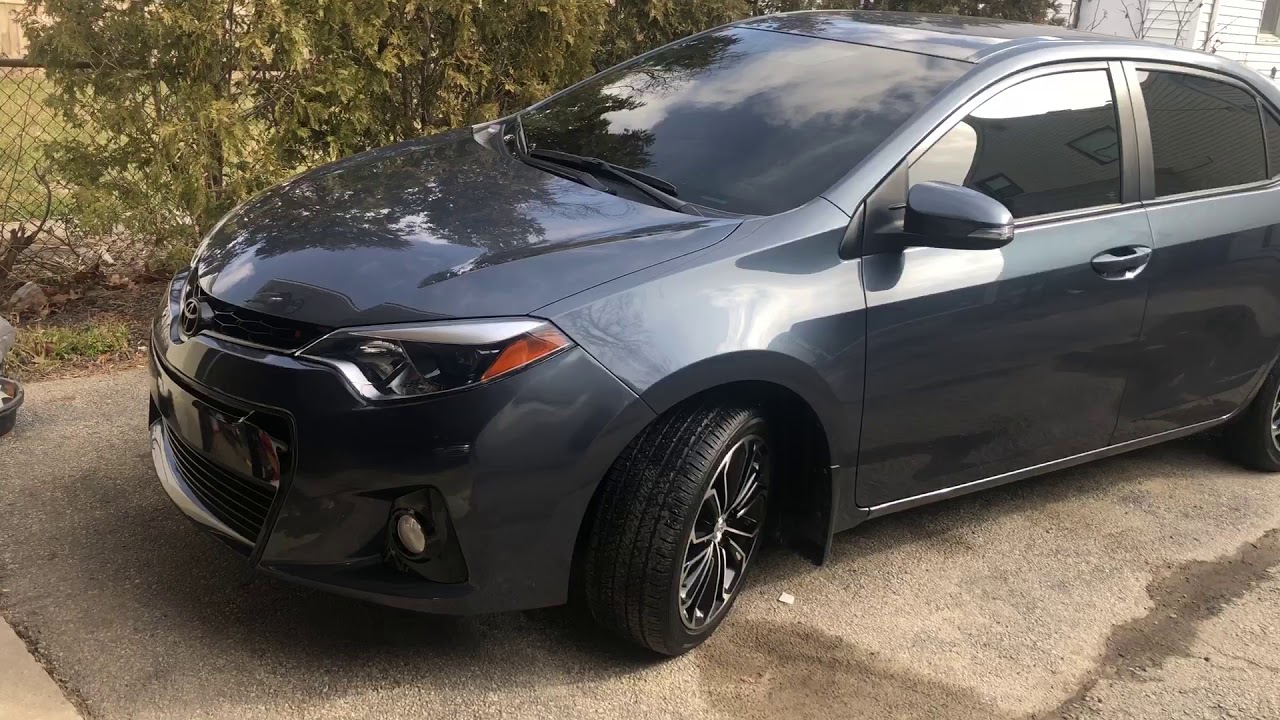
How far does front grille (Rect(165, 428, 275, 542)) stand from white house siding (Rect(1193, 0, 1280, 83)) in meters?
15.6

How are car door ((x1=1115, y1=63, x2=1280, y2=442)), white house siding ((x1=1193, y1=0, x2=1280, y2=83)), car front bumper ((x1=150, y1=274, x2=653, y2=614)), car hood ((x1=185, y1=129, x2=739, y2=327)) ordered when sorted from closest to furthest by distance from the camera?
car front bumper ((x1=150, y1=274, x2=653, y2=614)) < car hood ((x1=185, y1=129, x2=739, y2=327)) < car door ((x1=1115, y1=63, x2=1280, y2=442)) < white house siding ((x1=1193, y1=0, x2=1280, y2=83))

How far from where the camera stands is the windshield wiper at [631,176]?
313 centimetres

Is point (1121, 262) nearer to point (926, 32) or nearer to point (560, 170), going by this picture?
point (926, 32)

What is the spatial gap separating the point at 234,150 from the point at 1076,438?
374cm

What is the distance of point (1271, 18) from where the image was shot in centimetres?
1744

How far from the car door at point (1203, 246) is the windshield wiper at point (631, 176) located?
161 centimetres

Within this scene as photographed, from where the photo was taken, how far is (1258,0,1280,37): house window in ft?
57.1

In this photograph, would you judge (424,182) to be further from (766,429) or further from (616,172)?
(766,429)

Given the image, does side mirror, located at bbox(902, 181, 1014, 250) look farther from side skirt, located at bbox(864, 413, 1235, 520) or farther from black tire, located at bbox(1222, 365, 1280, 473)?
black tire, located at bbox(1222, 365, 1280, 473)

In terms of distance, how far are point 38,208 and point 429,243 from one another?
139 inches

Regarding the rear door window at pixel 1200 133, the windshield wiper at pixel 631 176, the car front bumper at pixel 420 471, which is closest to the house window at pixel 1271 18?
the rear door window at pixel 1200 133

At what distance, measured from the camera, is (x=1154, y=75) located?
3.83 metres

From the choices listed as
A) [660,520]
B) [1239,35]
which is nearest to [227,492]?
[660,520]

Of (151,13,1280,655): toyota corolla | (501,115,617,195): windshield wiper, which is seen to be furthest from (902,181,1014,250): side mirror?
(501,115,617,195): windshield wiper
